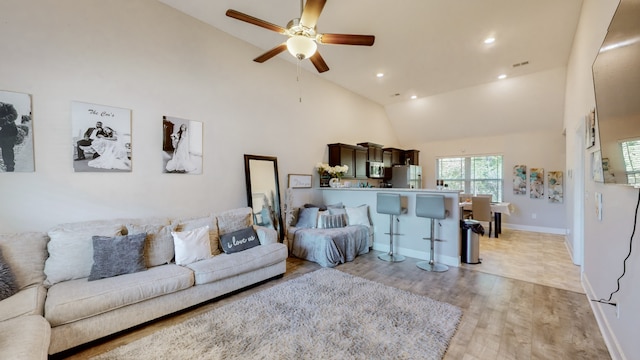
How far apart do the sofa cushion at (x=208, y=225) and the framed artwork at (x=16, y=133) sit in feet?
4.80

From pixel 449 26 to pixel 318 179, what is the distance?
347 cm

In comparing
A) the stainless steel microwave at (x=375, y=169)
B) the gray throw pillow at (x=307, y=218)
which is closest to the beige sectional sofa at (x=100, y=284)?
the gray throw pillow at (x=307, y=218)

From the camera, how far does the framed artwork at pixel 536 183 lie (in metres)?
6.62

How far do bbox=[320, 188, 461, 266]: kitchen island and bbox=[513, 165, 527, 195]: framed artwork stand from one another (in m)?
4.33

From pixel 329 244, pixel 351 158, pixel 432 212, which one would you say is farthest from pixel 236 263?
pixel 351 158

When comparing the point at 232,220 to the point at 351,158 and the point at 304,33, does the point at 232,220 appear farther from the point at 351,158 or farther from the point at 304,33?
the point at 351,158

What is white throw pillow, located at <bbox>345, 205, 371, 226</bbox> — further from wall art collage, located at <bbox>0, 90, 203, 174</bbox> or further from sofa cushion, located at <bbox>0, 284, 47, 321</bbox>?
sofa cushion, located at <bbox>0, 284, 47, 321</bbox>

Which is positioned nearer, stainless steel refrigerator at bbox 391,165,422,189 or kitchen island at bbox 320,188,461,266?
kitchen island at bbox 320,188,461,266

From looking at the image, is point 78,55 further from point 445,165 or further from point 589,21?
point 445,165

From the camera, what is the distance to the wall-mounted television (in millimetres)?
1204

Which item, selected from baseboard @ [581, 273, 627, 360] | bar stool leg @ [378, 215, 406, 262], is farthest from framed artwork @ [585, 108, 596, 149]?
bar stool leg @ [378, 215, 406, 262]

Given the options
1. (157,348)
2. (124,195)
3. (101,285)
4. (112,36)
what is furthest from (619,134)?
(112,36)

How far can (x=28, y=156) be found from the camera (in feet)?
8.14

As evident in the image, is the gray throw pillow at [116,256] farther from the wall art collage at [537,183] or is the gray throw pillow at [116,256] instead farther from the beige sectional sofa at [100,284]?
the wall art collage at [537,183]
